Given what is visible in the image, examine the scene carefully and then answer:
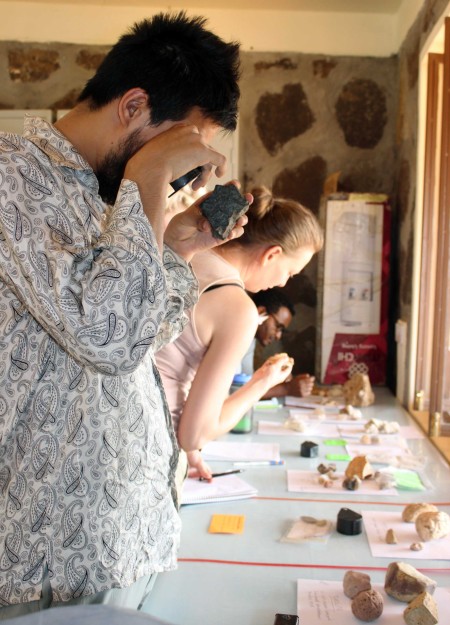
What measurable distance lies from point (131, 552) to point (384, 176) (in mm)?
2750

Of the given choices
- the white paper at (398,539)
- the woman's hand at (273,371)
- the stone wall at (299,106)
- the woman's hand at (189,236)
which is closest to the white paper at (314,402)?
the woman's hand at (273,371)

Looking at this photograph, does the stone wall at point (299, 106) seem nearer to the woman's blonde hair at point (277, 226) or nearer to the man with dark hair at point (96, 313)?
the woman's blonde hair at point (277, 226)

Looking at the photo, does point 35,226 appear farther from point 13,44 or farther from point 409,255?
point 13,44

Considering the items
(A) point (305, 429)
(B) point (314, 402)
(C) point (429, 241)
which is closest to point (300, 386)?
(B) point (314, 402)

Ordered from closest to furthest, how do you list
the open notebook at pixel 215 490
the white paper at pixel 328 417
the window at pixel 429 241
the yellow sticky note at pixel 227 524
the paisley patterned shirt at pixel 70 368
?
1. the paisley patterned shirt at pixel 70 368
2. the yellow sticky note at pixel 227 524
3. the open notebook at pixel 215 490
4. the white paper at pixel 328 417
5. the window at pixel 429 241

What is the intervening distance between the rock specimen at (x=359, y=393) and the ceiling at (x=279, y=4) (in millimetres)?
1754

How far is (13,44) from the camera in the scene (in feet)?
11.0

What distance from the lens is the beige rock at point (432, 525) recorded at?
140 cm

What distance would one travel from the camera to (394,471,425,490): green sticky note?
5.67 feet

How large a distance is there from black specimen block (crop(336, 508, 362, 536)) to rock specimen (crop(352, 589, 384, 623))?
1.03ft

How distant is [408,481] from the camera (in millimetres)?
1766

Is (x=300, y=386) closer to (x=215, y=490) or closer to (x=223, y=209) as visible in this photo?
(x=215, y=490)

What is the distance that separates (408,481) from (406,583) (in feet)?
2.05

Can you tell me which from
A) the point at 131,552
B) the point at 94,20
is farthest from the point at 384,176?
→ the point at 131,552
